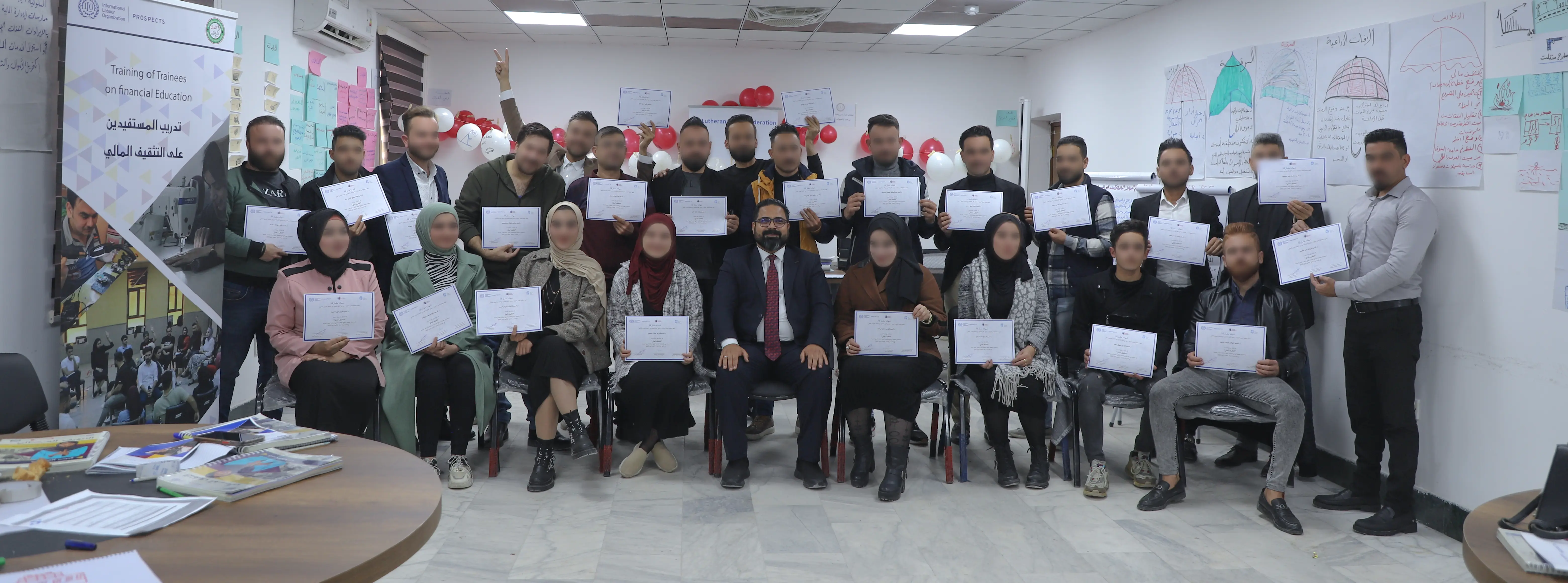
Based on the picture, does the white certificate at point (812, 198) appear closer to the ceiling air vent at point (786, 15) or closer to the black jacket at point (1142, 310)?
the black jacket at point (1142, 310)

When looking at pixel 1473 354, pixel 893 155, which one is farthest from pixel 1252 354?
pixel 893 155

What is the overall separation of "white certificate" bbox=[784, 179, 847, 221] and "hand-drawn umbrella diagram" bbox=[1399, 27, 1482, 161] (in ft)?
8.25

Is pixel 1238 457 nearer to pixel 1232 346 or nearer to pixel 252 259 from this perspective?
pixel 1232 346

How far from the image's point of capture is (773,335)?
418 cm

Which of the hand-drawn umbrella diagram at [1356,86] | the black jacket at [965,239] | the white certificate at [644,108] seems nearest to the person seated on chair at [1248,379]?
the hand-drawn umbrella diagram at [1356,86]

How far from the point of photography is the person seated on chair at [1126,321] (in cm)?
409

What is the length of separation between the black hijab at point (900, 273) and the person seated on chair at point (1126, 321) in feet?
2.67

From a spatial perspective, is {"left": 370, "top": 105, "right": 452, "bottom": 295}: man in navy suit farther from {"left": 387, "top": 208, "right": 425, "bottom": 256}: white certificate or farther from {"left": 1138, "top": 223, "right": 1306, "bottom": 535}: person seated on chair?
{"left": 1138, "top": 223, "right": 1306, "bottom": 535}: person seated on chair

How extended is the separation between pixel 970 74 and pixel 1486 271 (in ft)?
20.4

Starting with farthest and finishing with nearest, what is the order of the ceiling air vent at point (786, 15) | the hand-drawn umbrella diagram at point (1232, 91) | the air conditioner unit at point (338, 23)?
the ceiling air vent at point (786, 15), the air conditioner unit at point (338, 23), the hand-drawn umbrella diagram at point (1232, 91)

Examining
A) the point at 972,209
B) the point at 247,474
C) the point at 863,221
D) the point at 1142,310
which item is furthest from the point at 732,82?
the point at 247,474

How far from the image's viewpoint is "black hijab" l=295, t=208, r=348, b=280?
3.76 meters

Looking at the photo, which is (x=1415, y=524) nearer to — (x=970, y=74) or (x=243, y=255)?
(x=243, y=255)

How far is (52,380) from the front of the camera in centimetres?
337
